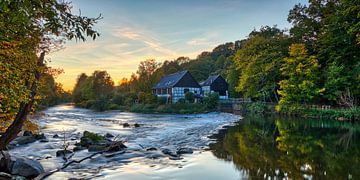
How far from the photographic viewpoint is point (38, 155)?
45.7 feet

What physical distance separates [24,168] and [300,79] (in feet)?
109

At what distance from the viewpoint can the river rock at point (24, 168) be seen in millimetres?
9436

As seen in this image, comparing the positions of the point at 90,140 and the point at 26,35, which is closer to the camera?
the point at 26,35

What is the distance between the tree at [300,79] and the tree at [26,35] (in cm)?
3262

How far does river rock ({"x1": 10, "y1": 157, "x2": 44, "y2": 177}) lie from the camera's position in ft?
31.0

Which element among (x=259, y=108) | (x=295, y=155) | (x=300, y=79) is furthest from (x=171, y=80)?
(x=295, y=155)

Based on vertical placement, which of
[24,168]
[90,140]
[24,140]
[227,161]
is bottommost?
[227,161]

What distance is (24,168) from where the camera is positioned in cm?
955

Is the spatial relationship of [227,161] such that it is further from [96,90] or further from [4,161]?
[96,90]

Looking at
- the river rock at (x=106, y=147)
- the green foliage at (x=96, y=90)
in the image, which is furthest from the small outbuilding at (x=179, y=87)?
the river rock at (x=106, y=147)

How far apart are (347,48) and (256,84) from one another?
13735mm

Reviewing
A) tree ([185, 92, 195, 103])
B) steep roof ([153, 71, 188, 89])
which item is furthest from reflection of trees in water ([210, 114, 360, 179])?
steep roof ([153, 71, 188, 89])

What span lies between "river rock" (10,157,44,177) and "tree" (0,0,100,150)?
A: 192 cm

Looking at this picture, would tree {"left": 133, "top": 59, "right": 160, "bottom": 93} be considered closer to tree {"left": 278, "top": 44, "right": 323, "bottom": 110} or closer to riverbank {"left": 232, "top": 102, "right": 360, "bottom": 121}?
riverbank {"left": 232, "top": 102, "right": 360, "bottom": 121}
